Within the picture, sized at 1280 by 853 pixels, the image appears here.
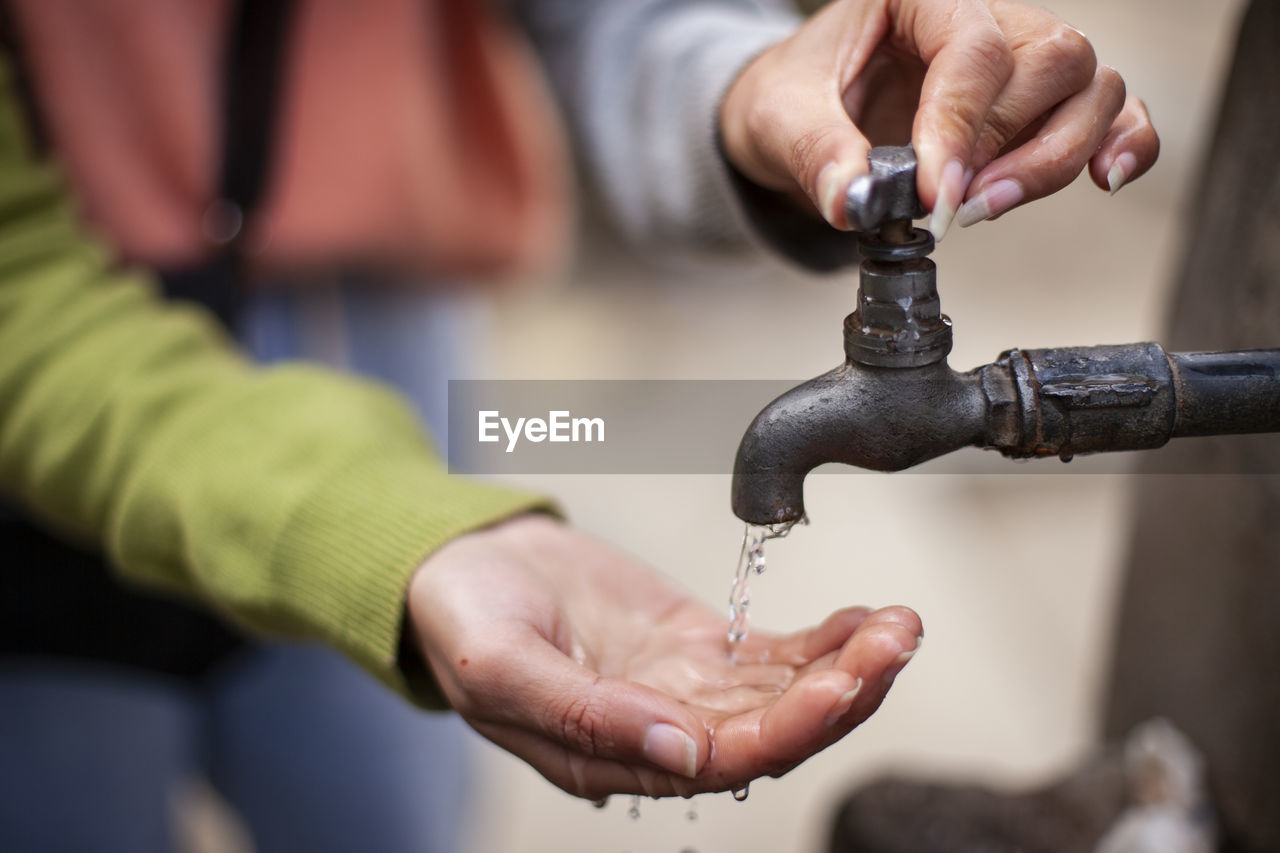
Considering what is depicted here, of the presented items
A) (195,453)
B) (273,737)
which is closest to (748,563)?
(195,453)

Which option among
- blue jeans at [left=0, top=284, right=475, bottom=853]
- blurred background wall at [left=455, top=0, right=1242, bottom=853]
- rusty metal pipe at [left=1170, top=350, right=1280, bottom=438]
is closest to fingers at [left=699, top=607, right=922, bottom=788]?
rusty metal pipe at [left=1170, top=350, right=1280, bottom=438]

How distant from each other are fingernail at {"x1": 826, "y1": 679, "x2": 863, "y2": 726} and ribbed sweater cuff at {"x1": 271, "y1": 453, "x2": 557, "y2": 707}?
0.28m

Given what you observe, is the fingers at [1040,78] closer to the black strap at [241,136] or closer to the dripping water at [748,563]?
the dripping water at [748,563]

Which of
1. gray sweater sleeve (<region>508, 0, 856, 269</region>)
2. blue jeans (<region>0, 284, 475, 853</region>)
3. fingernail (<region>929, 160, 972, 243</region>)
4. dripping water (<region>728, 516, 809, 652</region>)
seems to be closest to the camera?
fingernail (<region>929, 160, 972, 243</region>)

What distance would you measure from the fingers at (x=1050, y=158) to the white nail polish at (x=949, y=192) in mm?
23

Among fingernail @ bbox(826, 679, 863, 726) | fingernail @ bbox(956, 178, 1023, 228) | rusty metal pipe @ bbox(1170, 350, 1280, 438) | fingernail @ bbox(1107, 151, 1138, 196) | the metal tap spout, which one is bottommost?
fingernail @ bbox(826, 679, 863, 726)

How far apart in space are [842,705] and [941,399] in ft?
0.57

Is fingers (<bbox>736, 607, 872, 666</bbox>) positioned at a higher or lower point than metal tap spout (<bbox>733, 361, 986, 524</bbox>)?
lower

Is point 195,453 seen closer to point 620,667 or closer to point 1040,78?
point 620,667

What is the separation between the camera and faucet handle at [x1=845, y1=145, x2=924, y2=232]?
492mm

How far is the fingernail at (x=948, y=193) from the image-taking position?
0.49 meters

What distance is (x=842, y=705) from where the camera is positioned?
1.64 feet

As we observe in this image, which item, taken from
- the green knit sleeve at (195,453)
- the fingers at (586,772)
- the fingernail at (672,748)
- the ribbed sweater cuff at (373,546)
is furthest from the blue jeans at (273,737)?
the fingernail at (672,748)

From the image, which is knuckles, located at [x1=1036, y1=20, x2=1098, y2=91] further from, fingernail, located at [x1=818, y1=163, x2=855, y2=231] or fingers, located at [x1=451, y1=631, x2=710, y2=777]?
fingers, located at [x1=451, y1=631, x2=710, y2=777]
